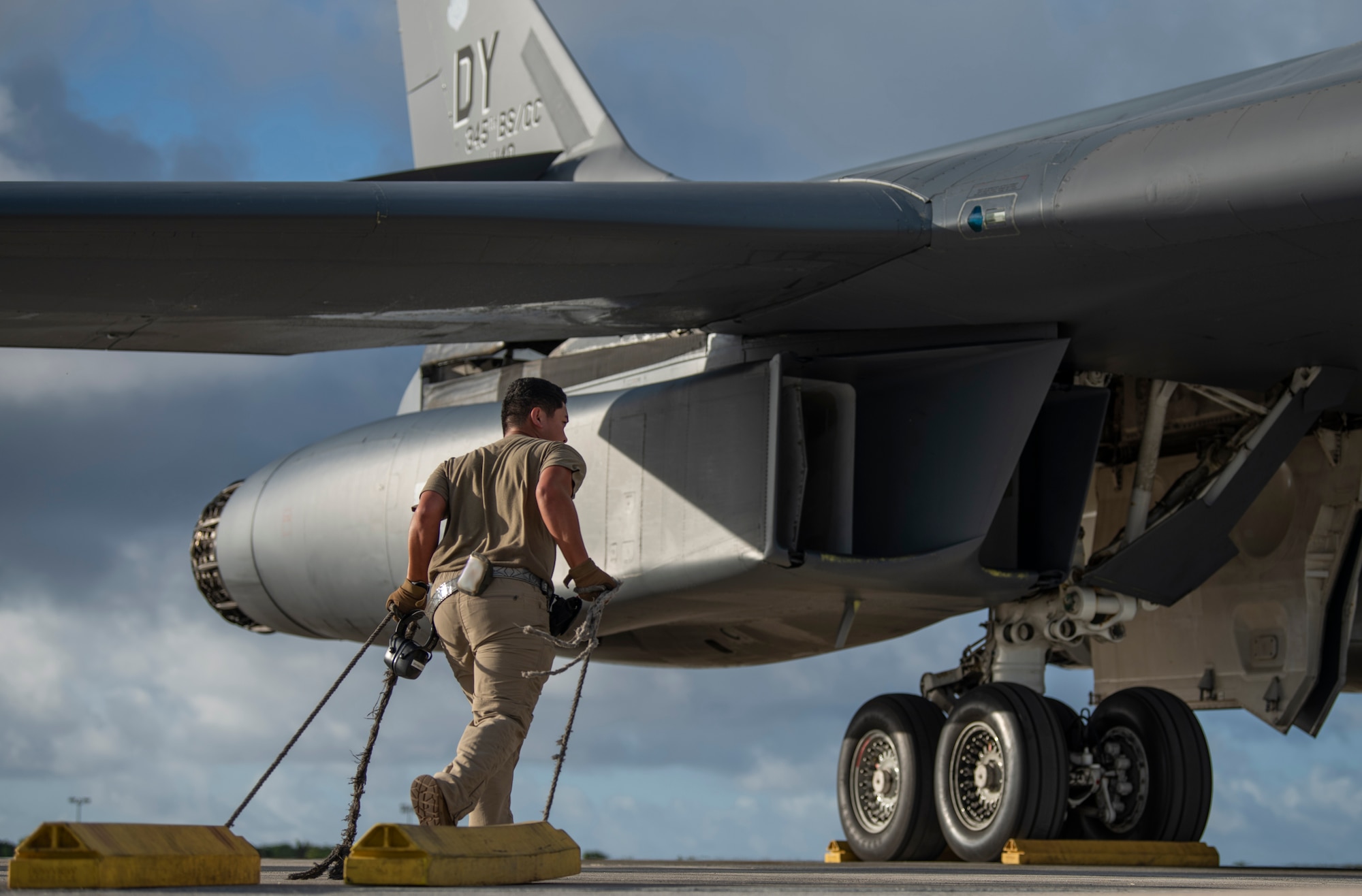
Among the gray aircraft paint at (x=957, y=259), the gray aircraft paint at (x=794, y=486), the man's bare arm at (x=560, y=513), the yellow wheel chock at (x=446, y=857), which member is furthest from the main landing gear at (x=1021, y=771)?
the yellow wheel chock at (x=446, y=857)

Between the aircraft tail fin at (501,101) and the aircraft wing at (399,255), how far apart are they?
3182mm

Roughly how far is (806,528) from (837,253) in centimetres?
158

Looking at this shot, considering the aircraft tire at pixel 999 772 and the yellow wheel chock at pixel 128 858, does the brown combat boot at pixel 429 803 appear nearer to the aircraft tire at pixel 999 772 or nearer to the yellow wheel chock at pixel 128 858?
the yellow wheel chock at pixel 128 858

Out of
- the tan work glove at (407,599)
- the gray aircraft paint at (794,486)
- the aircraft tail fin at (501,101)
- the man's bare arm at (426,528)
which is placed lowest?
the tan work glove at (407,599)

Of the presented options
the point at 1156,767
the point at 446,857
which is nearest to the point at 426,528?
the point at 446,857

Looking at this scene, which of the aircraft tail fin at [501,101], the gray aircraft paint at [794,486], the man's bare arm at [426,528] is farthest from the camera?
the aircraft tail fin at [501,101]

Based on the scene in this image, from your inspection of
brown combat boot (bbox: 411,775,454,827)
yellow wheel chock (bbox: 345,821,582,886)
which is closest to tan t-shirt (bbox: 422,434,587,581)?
brown combat boot (bbox: 411,775,454,827)

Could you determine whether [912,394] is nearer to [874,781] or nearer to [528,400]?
[874,781]

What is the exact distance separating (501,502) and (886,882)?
65.8 inches

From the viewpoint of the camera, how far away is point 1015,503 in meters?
8.38

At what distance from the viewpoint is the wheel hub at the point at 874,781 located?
28.0 ft

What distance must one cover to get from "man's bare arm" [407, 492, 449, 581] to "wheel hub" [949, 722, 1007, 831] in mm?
3989

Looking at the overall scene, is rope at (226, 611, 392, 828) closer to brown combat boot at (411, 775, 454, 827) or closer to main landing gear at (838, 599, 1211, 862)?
brown combat boot at (411, 775, 454, 827)

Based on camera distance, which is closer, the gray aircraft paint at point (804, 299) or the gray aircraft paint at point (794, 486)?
the gray aircraft paint at point (804, 299)
